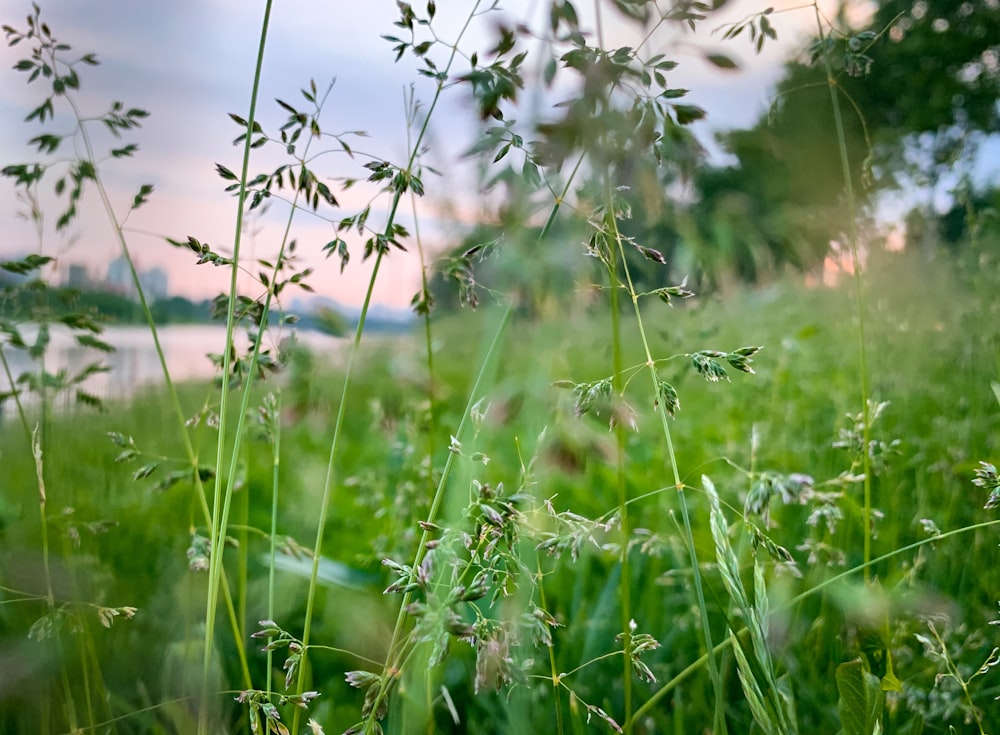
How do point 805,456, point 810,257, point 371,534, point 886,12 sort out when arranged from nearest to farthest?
point 371,534, point 805,456, point 810,257, point 886,12

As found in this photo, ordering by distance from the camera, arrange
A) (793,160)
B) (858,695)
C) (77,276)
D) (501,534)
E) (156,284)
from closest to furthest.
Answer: (501,534)
(858,695)
(77,276)
(156,284)
(793,160)

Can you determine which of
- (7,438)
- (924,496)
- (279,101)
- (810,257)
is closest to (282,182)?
(279,101)

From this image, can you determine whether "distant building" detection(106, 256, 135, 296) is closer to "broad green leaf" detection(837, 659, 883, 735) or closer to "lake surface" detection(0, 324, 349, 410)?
"lake surface" detection(0, 324, 349, 410)

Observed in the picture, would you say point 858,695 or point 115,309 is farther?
point 115,309

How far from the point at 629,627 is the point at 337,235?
50cm

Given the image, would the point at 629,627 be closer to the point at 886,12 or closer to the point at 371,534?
the point at 371,534

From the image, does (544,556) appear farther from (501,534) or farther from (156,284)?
(156,284)

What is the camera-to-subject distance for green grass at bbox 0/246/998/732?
88 cm

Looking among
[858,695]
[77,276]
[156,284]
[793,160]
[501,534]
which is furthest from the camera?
[793,160]

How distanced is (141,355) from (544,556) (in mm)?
701

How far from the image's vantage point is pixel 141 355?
3.61ft

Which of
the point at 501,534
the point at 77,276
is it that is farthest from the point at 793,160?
the point at 77,276

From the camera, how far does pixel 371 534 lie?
1549mm

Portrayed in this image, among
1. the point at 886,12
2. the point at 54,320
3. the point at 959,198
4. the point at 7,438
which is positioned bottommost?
the point at 7,438
